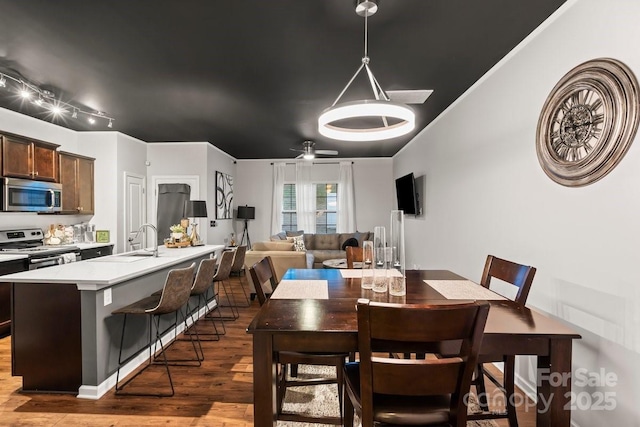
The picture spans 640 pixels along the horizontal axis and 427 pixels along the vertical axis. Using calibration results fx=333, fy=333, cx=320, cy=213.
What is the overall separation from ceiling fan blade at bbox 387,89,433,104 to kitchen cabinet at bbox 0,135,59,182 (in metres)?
4.45

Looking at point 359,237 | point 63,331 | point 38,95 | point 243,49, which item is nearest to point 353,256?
point 243,49

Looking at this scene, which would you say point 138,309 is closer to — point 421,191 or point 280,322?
point 280,322

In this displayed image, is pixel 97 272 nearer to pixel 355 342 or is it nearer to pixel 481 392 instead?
pixel 355 342

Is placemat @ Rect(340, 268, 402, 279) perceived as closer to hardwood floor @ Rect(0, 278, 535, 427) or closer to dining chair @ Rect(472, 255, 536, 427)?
dining chair @ Rect(472, 255, 536, 427)

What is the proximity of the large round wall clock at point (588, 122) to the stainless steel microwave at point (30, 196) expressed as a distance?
547cm

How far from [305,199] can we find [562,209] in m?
6.15

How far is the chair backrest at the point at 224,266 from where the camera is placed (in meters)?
3.65

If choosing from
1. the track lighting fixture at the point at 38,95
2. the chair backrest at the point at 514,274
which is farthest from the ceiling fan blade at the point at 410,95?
the track lighting fixture at the point at 38,95

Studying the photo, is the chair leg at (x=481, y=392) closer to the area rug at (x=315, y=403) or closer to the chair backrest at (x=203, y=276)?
the area rug at (x=315, y=403)

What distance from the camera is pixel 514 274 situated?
6.52ft

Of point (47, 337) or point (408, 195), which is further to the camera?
point (408, 195)

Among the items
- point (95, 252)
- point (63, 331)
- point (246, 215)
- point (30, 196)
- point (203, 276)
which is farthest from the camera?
point (246, 215)

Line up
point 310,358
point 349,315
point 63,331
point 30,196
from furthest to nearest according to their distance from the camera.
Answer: point 30,196 < point 63,331 < point 310,358 < point 349,315

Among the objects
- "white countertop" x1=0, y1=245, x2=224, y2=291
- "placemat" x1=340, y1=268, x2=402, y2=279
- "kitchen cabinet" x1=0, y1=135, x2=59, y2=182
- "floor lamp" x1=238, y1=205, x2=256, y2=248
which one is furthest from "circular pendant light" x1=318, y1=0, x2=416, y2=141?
"floor lamp" x1=238, y1=205, x2=256, y2=248
